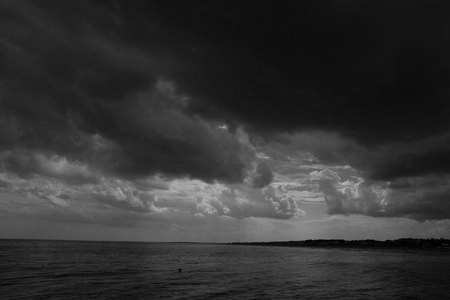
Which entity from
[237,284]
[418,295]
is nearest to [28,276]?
[237,284]

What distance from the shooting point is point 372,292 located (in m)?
55.5

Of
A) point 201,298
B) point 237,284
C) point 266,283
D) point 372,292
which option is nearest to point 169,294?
point 201,298

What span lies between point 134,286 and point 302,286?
2555 cm

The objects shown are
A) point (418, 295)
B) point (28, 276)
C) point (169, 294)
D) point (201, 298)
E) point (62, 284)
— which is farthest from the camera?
point (28, 276)

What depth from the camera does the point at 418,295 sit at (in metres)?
53.4

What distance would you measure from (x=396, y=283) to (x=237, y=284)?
2818cm

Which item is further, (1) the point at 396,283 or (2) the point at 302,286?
(1) the point at 396,283

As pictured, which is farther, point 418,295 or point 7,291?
point 418,295

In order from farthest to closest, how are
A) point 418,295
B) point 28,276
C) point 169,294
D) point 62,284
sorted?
point 28,276
point 62,284
point 418,295
point 169,294

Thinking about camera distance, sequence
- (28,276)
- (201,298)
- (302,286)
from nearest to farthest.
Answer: (201,298) < (302,286) < (28,276)

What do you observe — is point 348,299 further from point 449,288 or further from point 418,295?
point 449,288

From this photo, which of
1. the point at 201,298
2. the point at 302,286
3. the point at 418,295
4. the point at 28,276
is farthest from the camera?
the point at 28,276

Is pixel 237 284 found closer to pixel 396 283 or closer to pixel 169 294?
pixel 169 294

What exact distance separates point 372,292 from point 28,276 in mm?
55266
